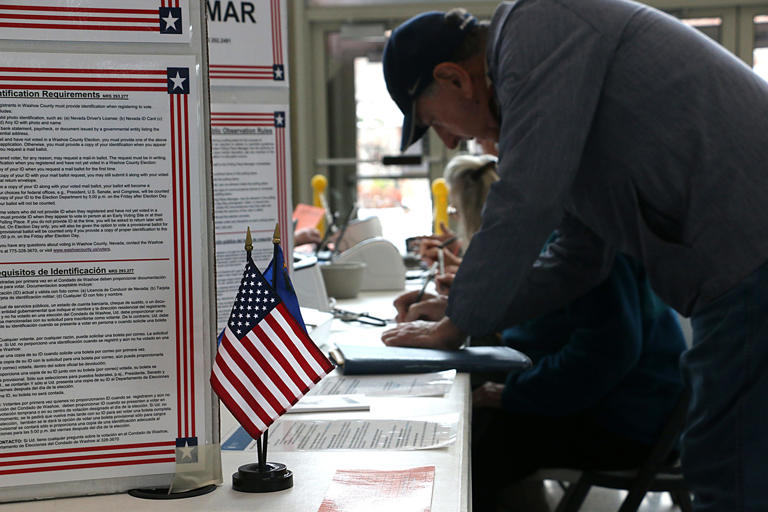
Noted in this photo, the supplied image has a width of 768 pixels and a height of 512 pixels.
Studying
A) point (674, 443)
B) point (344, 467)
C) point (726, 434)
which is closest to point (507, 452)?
point (674, 443)

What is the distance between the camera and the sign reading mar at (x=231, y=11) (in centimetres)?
177

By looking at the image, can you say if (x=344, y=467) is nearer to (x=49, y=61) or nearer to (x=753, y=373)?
(x=49, y=61)

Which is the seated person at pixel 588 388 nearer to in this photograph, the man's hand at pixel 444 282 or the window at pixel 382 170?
the man's hand at pixel 444 282

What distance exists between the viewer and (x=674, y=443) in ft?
6.15

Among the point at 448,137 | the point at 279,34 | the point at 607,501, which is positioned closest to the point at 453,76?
the point at 448,137

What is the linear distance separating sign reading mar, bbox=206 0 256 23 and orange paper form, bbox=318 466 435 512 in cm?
115

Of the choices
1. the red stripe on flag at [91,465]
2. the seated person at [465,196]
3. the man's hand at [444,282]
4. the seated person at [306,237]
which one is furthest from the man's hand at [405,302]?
the red stripe on flag at [91,465]

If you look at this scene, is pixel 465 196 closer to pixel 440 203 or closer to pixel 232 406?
pixel 440 203

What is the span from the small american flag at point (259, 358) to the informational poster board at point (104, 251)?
45mm

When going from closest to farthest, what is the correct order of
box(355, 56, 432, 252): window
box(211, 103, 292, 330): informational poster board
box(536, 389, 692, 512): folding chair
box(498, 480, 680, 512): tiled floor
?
box(211, 103, 292, 330): informational poster board
box(536, 389, 692, 512): folding chair
box(498, 480, 680, 512): tiled floor
box(355, 56, 432, 252): window

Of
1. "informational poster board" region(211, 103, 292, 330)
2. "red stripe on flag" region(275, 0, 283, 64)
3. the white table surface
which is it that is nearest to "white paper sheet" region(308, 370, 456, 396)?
the white table surface

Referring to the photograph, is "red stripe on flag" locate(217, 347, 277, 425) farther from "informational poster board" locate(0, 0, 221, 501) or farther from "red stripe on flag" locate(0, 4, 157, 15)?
"red stripe on flag" locate(0, 4, 157, 15)

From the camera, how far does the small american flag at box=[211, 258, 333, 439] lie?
0.87 meters

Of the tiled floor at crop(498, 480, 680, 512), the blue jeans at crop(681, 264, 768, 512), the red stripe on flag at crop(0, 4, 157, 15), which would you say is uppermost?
the red stripe on flag at crop(0, 4, 157, 15)
